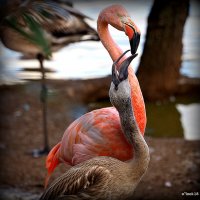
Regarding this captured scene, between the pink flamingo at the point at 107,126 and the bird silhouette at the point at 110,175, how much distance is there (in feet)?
0.49

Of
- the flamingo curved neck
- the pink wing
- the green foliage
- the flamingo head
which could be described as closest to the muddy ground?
the pink wing

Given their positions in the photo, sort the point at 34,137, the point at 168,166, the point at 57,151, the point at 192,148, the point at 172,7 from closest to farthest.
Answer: the point at 57,151 < the point at 168,166 < the point at 192,148 < the point at 34,137 < the point at 172,7

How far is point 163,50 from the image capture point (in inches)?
192

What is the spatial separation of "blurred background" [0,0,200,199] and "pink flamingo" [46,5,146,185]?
1049 millimetres

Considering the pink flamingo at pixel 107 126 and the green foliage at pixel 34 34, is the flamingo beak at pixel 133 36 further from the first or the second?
the green foliage at pixel 34 34

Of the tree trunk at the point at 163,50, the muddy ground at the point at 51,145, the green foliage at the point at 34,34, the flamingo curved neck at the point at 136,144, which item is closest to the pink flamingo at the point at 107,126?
the flamingo curved neck at the point at 136,144

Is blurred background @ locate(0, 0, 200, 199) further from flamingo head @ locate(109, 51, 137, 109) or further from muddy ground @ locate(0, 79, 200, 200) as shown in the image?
flamingo head @ locate(109, 51, 137, 109)

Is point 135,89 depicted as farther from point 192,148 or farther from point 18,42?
→ point 18,42

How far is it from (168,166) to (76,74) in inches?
70.9

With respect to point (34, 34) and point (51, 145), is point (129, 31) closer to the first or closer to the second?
point (34, 34)

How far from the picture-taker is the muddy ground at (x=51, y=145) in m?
3.38

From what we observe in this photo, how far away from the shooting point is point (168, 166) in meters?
3.72

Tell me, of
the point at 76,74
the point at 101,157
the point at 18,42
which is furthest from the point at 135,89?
the point at 76,74

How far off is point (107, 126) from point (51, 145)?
1.81 m
